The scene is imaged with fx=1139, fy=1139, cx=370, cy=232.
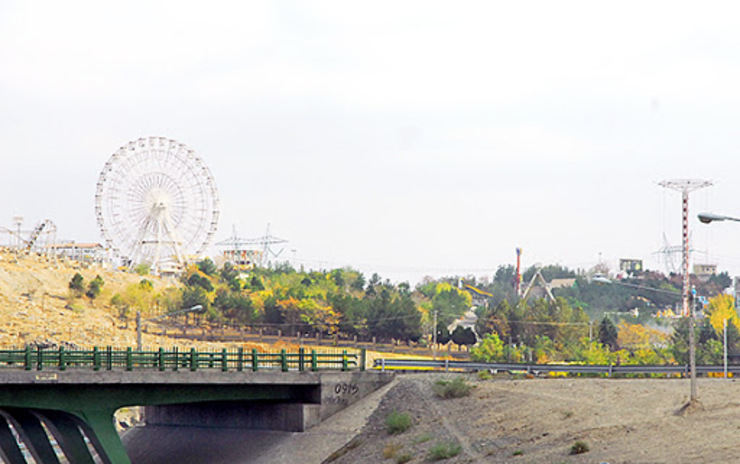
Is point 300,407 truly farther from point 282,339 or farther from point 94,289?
point 94,289

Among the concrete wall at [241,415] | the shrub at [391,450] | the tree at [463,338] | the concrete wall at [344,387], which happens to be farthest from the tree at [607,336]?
the shrub at [391,450]

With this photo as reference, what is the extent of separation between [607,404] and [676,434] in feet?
27.1

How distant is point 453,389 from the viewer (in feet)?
193

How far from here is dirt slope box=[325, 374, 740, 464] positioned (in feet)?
139

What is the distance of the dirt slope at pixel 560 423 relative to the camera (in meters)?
42.5

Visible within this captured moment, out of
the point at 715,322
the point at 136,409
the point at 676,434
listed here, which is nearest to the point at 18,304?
the point at 136,409

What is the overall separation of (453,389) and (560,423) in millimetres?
10334

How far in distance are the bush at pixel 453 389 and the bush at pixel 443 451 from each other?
336 inches

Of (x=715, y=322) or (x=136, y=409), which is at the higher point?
(x=715, y=322)

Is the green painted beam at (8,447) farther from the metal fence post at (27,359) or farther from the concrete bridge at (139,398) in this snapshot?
the metal fence post at (27,359)

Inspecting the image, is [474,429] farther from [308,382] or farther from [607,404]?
[308,382]

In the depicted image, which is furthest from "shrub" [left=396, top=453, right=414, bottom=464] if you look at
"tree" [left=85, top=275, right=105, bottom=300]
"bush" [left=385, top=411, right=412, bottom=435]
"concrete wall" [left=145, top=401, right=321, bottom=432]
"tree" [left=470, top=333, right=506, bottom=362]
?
"tree" [left=85, top=275, right=105, bottom=300]

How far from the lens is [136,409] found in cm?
13450

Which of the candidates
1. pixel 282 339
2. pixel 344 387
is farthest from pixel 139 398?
pixel 282 339
